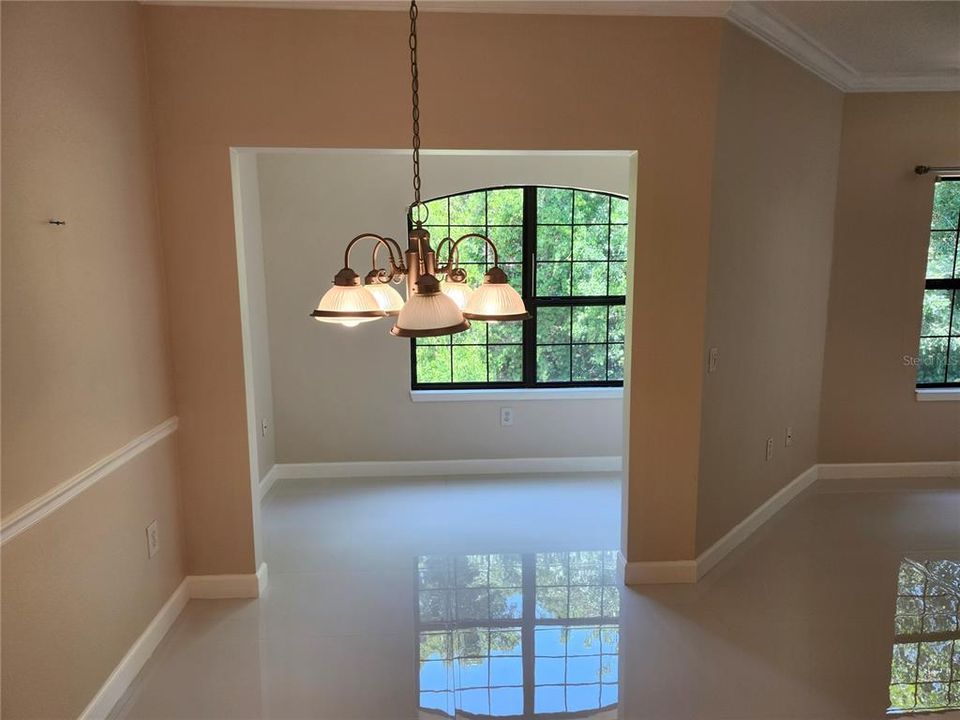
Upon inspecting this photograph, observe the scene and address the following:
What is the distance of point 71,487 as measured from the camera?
6.38 ft

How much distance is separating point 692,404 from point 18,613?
8.49ft

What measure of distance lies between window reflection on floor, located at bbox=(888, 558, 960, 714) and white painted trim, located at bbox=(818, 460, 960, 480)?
4.00ft

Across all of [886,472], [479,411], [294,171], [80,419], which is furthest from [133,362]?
[886,472]

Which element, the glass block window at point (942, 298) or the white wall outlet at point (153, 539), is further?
the glass block window at point (942, 298)

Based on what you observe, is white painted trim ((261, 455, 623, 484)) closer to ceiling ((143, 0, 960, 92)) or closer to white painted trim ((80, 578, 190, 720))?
white painted trim ((80, 578, 190, 720))

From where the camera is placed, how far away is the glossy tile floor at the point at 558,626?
2.24 metres

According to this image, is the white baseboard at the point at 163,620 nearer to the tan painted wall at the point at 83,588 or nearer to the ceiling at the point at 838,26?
the tan painted wall at the point at 83,588

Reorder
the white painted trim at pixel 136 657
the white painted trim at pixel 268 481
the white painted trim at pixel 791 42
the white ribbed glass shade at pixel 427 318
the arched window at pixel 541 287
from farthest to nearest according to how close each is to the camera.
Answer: the arched window at pixel 541 287
the white painted trim at pixel 268 481
the white painted trim at pixel 791 42
the white painted trim at pixel 136 657
the white ribbed glass shade at pixel 427 318

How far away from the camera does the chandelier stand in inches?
54.4

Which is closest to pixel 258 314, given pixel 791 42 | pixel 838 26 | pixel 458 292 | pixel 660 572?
pixel 458 292

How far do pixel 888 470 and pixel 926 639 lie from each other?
7.15 ft

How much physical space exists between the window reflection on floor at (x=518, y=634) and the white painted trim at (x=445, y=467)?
132 centimetres

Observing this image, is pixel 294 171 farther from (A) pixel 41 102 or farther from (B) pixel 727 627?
(B) pixel 727 627

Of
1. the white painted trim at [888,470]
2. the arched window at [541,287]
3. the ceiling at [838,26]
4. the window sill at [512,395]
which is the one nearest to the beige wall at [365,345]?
the window sill at [512,395]
